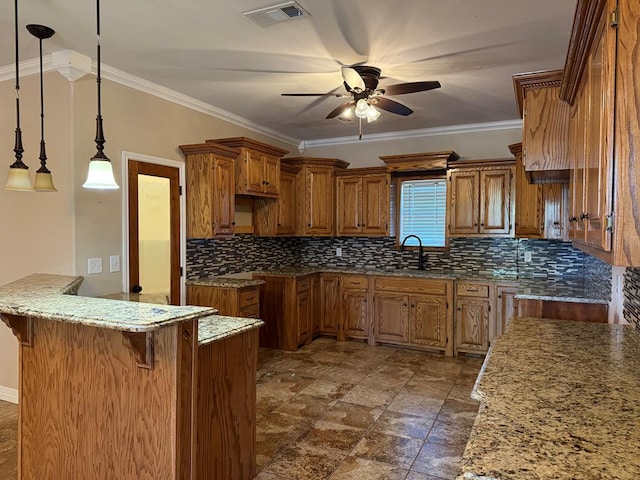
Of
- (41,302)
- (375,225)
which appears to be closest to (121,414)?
(41,302)

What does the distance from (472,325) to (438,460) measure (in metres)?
2.32

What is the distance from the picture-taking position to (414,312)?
196 inches

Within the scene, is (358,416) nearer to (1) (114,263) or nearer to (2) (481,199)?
(1) (114,263)

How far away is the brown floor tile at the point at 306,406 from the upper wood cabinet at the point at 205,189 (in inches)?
67.6

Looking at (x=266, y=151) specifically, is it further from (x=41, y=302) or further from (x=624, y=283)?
(x=624, y=283)

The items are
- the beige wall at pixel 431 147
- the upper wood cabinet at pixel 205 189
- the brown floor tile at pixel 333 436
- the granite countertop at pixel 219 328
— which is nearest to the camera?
the granite countertop at pixel 219 328

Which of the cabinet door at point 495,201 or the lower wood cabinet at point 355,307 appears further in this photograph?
the lower wood cabinet at point 355,307

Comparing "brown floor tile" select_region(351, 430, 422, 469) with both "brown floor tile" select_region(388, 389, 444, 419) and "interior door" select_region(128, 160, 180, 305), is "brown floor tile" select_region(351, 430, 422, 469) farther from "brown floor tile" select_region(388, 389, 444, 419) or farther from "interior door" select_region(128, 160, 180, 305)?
"interior door" select_region(128, 160, 180, 305)

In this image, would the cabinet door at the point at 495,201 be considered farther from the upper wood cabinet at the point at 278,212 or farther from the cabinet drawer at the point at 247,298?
the cabinet drawer at the point at 247,298

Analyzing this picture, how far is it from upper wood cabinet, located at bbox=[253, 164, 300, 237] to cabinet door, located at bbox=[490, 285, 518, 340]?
99.0 inches

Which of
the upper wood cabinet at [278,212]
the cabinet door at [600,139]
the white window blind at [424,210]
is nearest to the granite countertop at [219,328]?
the cabinet door at [600,139]

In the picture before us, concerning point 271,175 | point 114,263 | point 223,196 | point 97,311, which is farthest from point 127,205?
point 97,311

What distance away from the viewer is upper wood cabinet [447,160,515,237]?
4758 millimetres

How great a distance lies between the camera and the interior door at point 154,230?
3.68m
